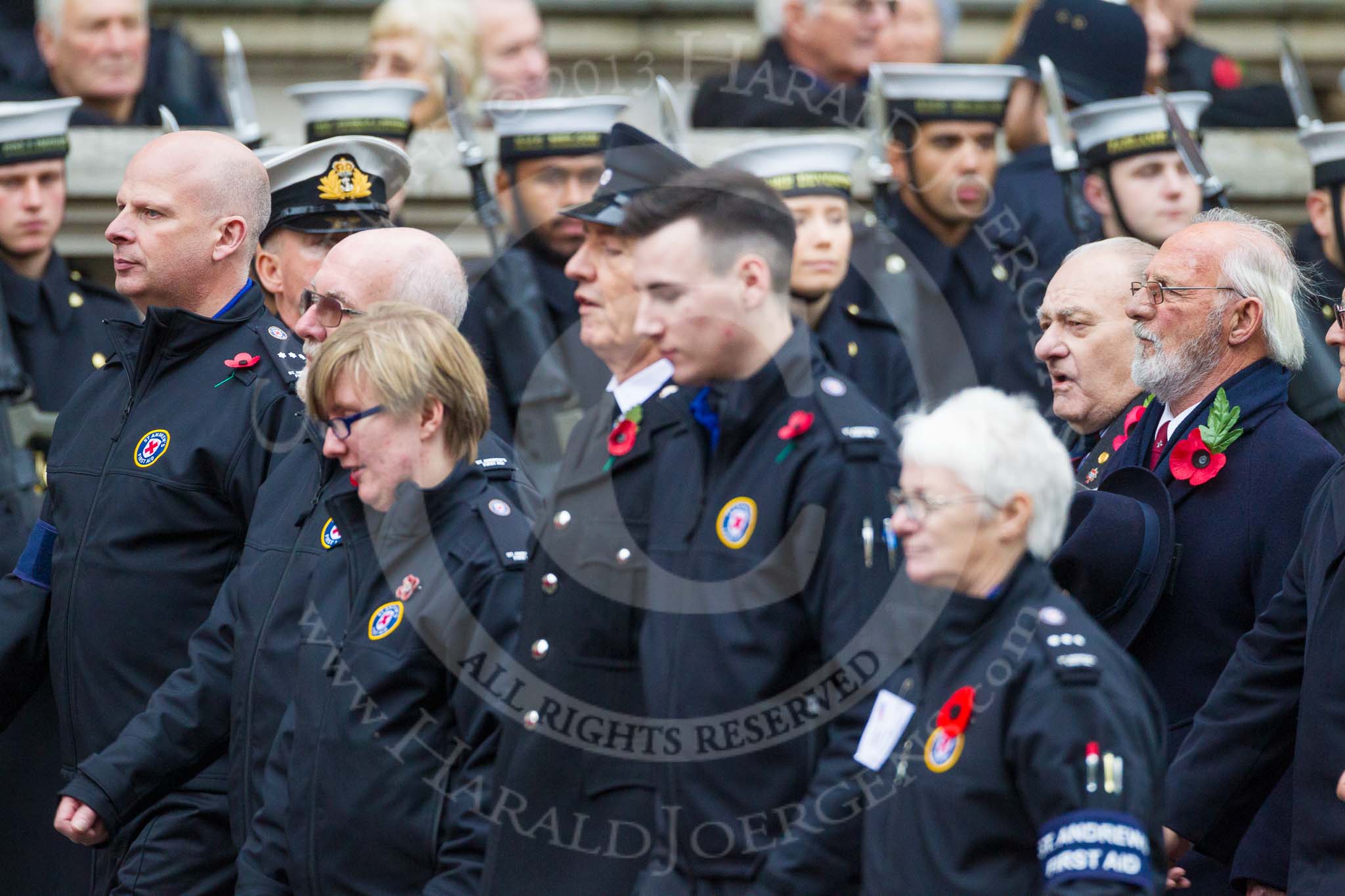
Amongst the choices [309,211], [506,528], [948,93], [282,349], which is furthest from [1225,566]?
[948,93]

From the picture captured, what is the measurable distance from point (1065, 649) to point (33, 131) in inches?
197

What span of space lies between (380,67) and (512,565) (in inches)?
186

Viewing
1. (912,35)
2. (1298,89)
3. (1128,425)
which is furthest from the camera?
(912,35)

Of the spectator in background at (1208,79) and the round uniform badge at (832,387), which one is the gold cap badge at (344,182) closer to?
the round uniform badge at (832,387)

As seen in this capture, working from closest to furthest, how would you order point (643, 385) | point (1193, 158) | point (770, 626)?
point (770, 626) < point (643, 385) < point (1193, 158)

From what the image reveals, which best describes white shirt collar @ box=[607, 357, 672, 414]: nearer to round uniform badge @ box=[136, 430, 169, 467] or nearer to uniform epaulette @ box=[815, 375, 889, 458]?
uniform epaulette @ box=[815, 375, 889, 458]

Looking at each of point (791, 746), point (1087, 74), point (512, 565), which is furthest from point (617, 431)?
point (1087, 74)

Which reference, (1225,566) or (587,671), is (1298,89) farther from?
(587,671)

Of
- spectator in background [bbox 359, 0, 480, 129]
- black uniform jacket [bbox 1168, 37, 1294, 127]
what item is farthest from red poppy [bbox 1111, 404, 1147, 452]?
black uniform jacket [bbox 1168, 37, 1294, 127]

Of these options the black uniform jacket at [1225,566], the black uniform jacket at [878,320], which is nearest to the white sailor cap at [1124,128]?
the black uniform jacket at [878,320]

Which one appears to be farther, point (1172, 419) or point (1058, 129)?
point (1058, 129)

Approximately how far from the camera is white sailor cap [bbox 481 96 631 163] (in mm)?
7652

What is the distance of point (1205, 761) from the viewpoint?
4.54 m

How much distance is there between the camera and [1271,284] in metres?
5.07
